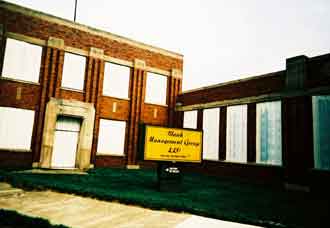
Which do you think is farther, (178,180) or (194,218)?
Result: (178,180)

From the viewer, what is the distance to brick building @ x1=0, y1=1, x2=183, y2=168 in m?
15.2

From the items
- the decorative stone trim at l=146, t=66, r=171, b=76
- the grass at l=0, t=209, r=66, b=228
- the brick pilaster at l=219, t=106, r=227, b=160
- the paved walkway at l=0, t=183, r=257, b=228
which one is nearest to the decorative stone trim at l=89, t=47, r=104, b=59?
the decorative stone trim at l=146, t=66, r=171, b=76

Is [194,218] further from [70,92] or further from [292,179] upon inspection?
[70,92]

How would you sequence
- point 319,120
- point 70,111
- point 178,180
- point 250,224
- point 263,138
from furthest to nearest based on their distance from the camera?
point 70,111 → point 263,138 → point 319,120 → point 178,180 → point 250,224

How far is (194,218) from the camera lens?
6.26m

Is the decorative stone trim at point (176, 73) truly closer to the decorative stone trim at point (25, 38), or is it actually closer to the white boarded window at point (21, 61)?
the decorative stone trim at point (25, 38)

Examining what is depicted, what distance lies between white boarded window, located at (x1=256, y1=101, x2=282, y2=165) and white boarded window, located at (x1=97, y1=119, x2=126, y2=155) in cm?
909

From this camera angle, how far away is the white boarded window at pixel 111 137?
58.6 ft

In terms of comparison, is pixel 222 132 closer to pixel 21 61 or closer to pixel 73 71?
pixel 73 71

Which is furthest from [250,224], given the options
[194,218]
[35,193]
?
[35,193]

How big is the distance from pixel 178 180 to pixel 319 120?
7034 millimetres

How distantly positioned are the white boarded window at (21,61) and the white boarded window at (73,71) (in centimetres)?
158

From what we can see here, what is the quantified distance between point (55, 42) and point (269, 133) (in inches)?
542

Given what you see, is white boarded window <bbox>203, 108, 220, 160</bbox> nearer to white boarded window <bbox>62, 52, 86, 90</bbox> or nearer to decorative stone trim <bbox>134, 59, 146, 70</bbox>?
decorative stone trim <bbox>134, 59, 146, 70</bbox>
